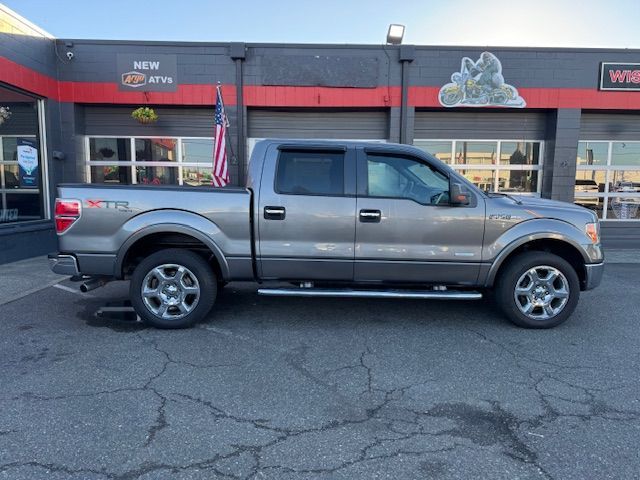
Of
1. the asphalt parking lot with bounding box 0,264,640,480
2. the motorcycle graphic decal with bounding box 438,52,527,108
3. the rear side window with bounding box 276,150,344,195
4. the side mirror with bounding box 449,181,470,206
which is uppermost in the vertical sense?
the motorcycle graphic decal with bounding box 438,52,527,108

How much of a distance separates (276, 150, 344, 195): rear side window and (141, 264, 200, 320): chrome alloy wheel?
142cm

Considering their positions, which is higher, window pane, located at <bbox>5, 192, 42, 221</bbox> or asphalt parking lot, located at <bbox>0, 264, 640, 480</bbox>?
window pane, located at <bbox>5, 192, 42, 221</bbox>

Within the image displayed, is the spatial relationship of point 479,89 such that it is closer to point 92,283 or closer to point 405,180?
point 405,180

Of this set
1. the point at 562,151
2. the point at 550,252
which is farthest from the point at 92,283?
the point at 562,151

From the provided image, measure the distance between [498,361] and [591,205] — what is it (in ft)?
31.4

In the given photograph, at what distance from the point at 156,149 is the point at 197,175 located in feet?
3.98

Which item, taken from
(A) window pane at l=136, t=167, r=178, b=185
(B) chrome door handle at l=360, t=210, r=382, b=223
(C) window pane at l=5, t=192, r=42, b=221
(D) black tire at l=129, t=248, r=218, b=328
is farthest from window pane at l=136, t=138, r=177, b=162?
(B) chrome door handle at l=360, t=210, r=382, b=223

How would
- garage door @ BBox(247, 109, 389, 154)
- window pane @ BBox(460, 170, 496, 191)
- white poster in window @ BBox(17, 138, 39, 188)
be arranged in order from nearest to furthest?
white poster in window @ BBox(17, 138, 39, 188) → garage door @ BBox(247, 109, 389, 154) → window pane @ BBox(460, 170, 496, 191)

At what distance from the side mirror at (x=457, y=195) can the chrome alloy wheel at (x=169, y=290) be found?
9.56ft

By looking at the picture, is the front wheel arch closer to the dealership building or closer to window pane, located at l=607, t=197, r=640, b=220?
the dealership building

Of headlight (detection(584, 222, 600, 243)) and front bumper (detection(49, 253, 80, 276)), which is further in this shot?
headlight (detection(584, 222, 600, 243))

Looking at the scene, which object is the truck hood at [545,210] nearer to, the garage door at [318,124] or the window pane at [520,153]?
the garage door at [318,124]

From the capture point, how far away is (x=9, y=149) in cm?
913

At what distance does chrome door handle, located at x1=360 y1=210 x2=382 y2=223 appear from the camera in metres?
4.62
